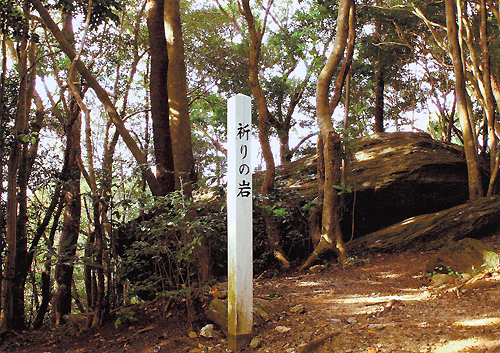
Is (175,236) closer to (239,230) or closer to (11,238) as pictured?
(239,230)

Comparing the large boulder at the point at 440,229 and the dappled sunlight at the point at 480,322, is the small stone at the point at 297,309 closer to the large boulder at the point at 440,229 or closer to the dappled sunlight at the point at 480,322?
the dappled sunlight at the point at 480,322

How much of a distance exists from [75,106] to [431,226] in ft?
24.8

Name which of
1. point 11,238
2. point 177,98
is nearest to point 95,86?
point 177,98

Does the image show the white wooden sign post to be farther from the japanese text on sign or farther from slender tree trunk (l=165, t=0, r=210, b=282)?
slender tree trunk (l=165, t=0, r=210, b=282)

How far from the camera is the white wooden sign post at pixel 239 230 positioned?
321 cm

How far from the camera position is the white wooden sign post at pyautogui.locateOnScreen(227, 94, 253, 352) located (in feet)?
10.5

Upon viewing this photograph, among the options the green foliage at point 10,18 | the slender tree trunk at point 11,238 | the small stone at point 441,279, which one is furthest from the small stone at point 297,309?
the green foliage at point 10,18

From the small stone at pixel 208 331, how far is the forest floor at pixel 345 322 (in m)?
0.06

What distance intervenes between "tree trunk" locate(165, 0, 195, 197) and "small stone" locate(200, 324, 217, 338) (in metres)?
2.29

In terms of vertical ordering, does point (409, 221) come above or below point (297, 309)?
above

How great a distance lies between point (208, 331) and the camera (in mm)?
3771

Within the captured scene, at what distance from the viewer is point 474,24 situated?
10.5 metres

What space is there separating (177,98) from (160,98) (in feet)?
1.39

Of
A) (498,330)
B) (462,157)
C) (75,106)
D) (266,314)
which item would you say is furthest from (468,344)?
(75,106)
